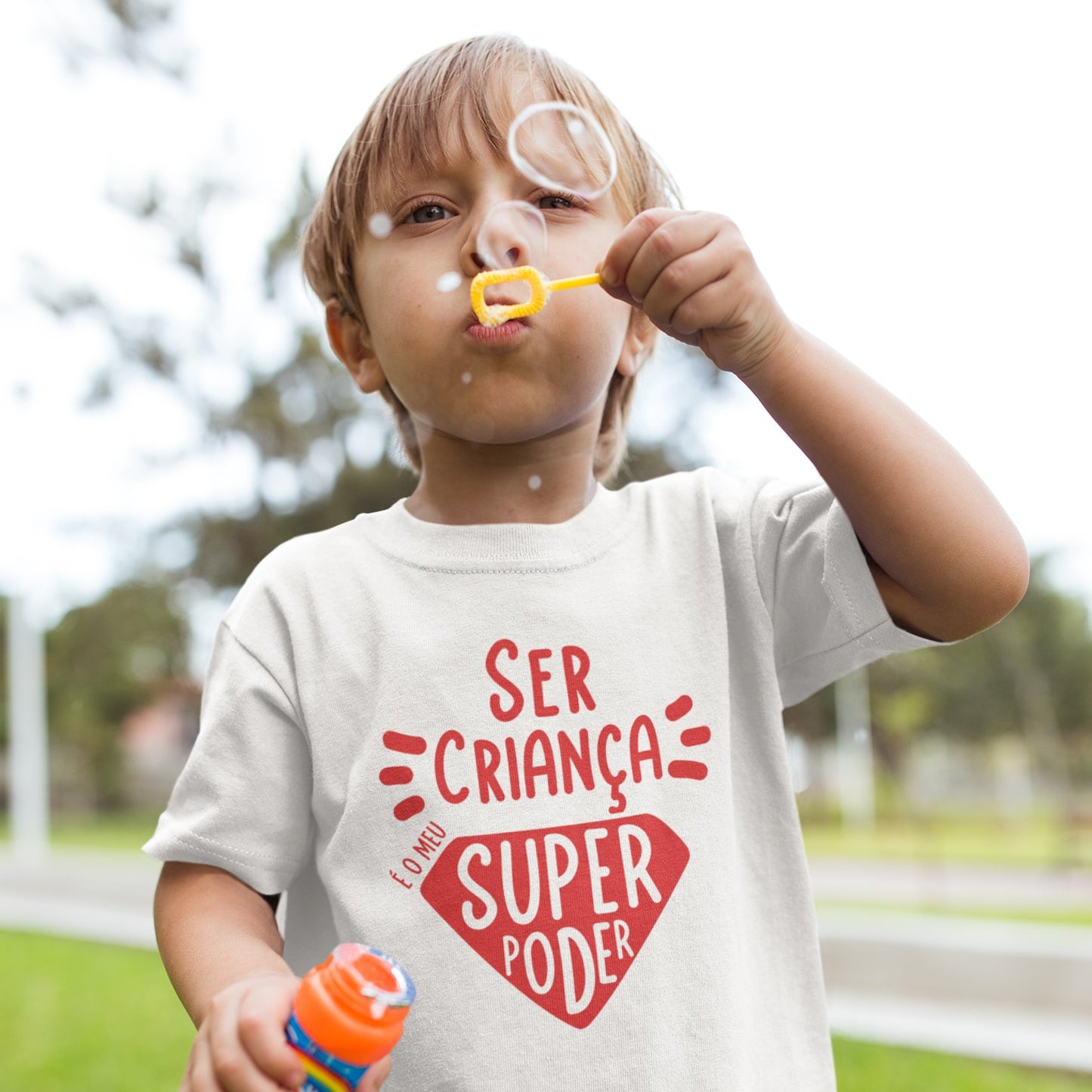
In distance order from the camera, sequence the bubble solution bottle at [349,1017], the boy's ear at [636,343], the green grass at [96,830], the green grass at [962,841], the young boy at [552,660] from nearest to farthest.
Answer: the bubble solution bottle at [349,1017] < the young boy at [552,660] < the boy's ear at [636,343] < the green grass at [962,841] < the green grass at [96,830]

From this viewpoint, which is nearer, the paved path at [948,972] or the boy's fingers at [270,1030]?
the boy's fingers at [270,1030]

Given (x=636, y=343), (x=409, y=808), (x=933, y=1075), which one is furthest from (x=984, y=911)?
(x=409, y=808)

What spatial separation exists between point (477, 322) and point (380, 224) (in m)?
0.12

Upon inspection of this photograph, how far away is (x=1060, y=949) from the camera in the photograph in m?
2.94

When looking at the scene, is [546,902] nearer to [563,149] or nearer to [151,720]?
[563,149]

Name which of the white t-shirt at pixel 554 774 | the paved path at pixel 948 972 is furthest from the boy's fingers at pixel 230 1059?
the paved path at pixel 948 972

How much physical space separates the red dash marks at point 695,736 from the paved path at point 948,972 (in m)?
1.80

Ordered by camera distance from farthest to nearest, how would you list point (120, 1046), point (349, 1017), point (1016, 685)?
point (1016, 685) < point (120, 1046) < point (349, 1017)

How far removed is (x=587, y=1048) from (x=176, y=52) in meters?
4.58

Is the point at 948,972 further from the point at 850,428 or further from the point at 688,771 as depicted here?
the point at 850,428

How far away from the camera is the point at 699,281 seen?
58 centimetres

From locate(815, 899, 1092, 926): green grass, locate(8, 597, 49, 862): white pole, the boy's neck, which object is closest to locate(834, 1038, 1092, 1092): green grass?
the boy's neck

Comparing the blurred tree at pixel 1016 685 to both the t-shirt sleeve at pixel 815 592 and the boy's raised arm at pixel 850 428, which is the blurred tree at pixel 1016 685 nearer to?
the t-shirt sleeve at pixel 815 592

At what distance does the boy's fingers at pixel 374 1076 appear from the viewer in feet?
1.67
